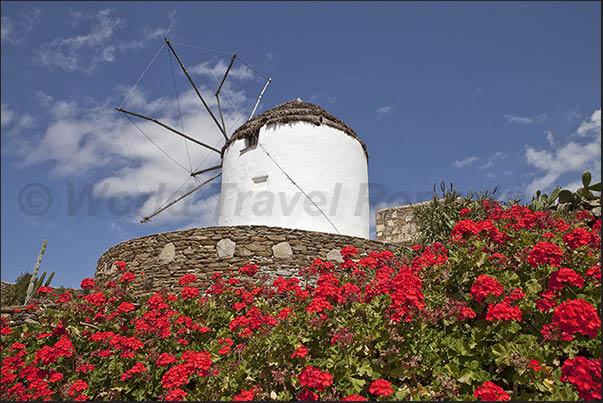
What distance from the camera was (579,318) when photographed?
→ 2967 mm

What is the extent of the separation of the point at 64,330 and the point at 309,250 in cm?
A: 471

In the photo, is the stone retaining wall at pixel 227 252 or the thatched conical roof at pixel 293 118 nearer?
the stone retaining wall at pixel 227 252

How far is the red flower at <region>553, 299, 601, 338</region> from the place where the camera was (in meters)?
2.94

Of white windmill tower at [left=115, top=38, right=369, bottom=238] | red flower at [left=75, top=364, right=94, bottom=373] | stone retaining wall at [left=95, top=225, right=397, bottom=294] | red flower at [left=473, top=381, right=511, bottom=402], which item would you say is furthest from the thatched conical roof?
red flower at [left=473, top=381, right=511, bottom=402]

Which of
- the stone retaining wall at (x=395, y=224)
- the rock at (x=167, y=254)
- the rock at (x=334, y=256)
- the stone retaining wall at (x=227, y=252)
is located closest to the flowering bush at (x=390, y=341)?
the stone retaining wall at (x=227, y=252)

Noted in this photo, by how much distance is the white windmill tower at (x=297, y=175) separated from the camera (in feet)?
34.7

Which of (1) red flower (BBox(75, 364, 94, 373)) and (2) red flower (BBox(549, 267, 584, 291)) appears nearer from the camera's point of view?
(2) red flower (BBox(549, 267, 584, 291))

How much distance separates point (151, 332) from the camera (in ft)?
16.0

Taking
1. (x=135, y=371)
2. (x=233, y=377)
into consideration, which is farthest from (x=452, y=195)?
(x=135, y=371)

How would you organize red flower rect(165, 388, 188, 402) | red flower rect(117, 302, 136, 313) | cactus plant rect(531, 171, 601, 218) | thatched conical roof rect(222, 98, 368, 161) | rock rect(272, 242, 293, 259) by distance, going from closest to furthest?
1. red flower rect(165, 388, 188, 402)
2. red flower rect(117, 302, 136, 313)
3. cactus plant rect(531, 171, 601, 218)
4. rock rect(272, 242, 293, 259)
5. thatched conical roof rect(222, 98, 368, 161)

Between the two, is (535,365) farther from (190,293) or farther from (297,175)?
A: (297,175)

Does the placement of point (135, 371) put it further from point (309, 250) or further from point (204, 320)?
point (309, 250)

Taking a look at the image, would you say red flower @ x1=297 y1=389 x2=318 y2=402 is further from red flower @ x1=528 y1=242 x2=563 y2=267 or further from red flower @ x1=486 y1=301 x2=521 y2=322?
red flower @ x1=528 y1=242 x2=563 y2=267

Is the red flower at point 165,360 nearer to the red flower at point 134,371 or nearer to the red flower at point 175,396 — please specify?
the red flower at point 134,371
